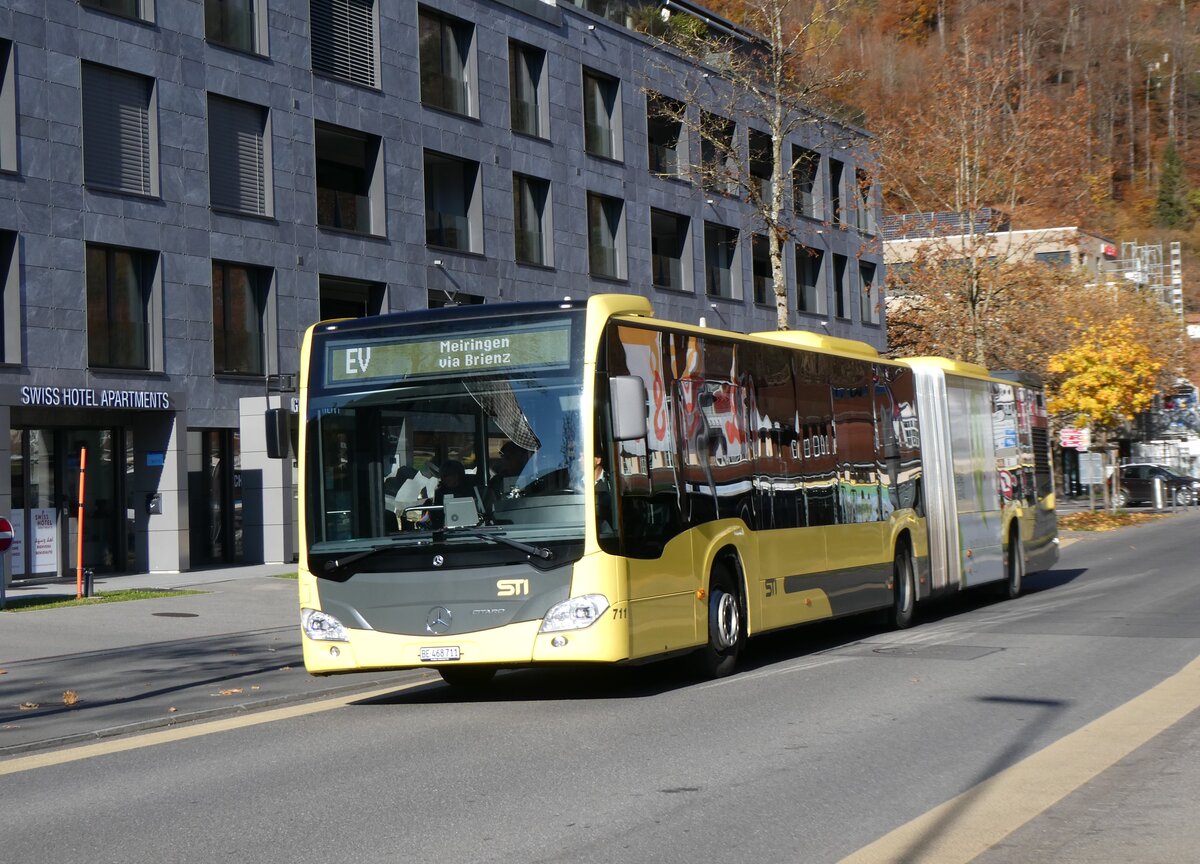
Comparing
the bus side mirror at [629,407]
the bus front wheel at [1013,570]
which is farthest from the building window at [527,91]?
the bus side mirror at [629,407]

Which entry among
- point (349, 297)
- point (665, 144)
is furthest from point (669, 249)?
point (349, 297)

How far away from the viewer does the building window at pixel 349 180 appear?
32719 millimetres

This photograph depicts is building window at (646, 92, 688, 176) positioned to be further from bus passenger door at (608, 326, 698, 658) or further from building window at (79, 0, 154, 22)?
bus passenger door at (608, 326, 698, 658)

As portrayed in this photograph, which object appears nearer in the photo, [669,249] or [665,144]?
[665,144]

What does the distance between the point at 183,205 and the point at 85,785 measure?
21796 mm

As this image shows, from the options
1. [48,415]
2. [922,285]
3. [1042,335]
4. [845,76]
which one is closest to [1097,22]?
[1042,335]

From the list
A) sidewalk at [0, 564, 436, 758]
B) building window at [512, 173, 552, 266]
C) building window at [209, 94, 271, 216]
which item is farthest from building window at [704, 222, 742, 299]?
sidewalk at [0, 564, 436, 758]

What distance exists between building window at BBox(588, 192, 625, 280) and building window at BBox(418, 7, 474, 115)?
18.1 feet

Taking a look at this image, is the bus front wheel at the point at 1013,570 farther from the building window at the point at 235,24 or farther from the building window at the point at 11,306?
the building window at the point at 235,24

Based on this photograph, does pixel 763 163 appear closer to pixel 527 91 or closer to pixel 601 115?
pixel 601 115

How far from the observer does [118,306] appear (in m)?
27.8

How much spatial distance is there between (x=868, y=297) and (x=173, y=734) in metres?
49.5

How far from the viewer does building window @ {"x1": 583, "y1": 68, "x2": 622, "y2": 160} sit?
40719 millimetres

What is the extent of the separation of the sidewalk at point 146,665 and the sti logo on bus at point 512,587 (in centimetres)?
259
